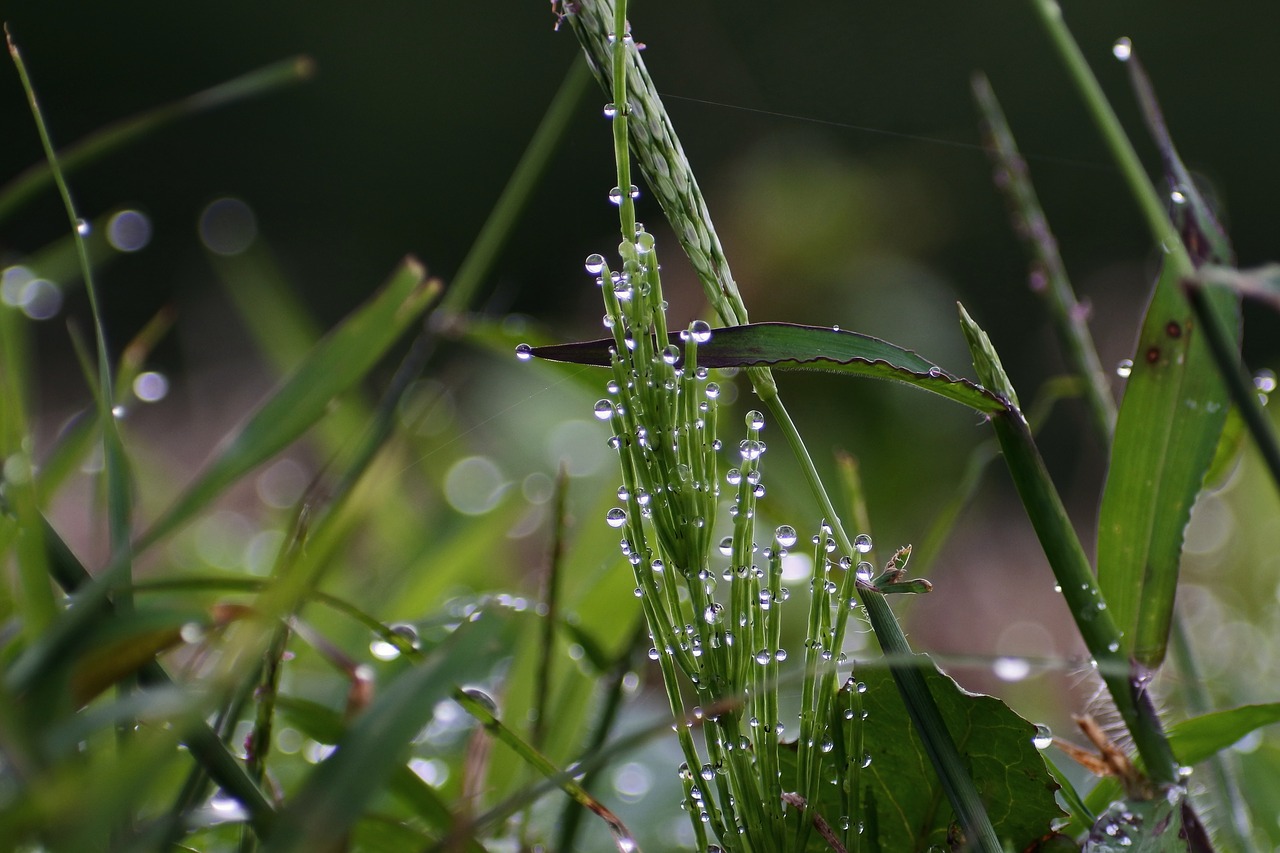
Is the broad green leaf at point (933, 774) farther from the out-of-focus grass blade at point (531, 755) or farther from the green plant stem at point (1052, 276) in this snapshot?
the green plant stem at point (1052, 276)

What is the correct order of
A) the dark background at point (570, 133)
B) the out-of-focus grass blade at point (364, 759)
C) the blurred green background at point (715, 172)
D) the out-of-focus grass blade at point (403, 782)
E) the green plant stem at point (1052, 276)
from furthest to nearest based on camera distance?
the dark background at point (570, 133) → the blurred green background at point (715, 172) → the green plant stem at point (1052, 276) → the out-of-focus grass blade at point (403, 782) → the out-of-focus grass blade at point (364, 759)

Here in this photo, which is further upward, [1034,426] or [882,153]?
[882,153]

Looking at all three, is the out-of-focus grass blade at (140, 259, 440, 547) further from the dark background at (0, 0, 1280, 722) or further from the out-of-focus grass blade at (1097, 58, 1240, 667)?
the dark background at (0, 0, 1280, 722)

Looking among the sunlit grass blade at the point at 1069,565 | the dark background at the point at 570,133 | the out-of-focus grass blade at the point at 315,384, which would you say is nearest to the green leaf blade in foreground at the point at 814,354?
the sunlit grass blade at the point at 1069,565

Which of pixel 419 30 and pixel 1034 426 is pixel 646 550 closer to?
pixel 1034 426

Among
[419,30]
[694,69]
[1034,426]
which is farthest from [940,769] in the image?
[419,30]

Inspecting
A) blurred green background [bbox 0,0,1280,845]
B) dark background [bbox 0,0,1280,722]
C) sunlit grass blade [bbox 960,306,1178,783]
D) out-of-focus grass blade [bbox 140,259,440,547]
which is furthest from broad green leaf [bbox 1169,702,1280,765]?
dark background [bbox 0,0,1280,722]
